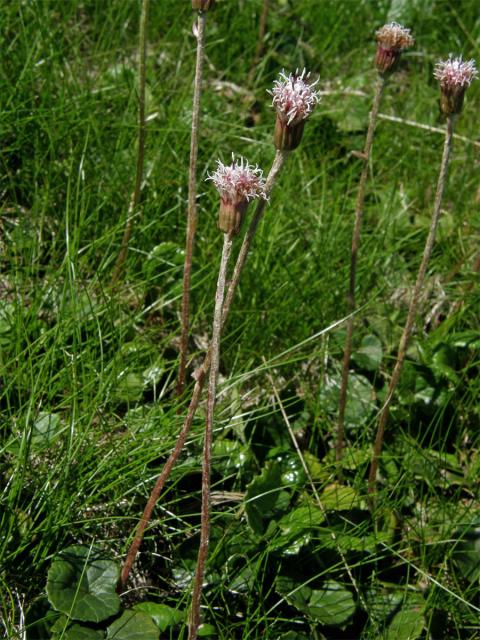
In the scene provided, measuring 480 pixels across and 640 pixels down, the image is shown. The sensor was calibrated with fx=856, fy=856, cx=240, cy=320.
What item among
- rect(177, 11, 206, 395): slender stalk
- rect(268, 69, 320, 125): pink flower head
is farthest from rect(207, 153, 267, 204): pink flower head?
rect(177, 11, 206, 395): slender stalk

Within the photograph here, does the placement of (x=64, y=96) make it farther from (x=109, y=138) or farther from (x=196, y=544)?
(x=196, y=544)

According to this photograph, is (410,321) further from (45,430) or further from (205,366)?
(45,430)

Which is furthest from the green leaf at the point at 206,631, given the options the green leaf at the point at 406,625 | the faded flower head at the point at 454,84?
the faded flower head at the point at 454,84

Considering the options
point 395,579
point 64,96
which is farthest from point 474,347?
point 64,96

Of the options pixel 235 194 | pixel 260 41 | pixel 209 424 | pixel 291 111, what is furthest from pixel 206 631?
pixel 260 41

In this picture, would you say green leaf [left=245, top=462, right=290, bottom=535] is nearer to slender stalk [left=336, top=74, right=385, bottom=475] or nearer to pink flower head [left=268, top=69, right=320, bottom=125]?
slender stalk [left=336, top=74, right=385, bottom=475]

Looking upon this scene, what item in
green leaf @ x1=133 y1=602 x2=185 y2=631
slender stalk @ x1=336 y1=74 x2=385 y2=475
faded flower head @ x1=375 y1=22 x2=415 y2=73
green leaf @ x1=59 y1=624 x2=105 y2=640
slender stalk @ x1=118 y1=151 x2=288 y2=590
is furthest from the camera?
slender stalk @ x1=336 y1=74 x2=385 y2=475

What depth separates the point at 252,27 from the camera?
3.80 meters

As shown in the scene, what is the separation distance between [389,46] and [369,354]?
0.97 metres

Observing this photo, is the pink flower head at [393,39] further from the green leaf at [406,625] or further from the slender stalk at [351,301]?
the green leaf at [406,625]

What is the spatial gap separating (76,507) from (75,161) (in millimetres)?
1324

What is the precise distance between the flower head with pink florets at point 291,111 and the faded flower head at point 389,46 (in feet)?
1.92

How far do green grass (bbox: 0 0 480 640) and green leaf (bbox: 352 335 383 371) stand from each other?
17 mm

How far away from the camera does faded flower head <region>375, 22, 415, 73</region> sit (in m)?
2.08
